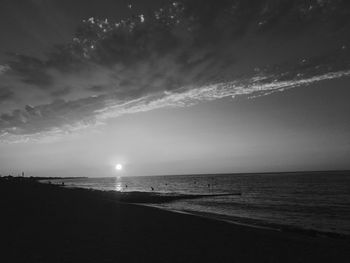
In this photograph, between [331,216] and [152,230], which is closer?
[152,230]

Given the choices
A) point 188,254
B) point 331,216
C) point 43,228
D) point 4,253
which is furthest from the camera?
point 331,216

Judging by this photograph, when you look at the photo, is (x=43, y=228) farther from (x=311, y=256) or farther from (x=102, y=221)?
(x=311, y=256)

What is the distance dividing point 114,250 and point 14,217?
34.1ft

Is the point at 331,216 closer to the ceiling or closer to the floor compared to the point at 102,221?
closer to the floor

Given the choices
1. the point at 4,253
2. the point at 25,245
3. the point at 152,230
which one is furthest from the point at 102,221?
the point at 4,253

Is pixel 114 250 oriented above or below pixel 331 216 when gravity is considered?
above

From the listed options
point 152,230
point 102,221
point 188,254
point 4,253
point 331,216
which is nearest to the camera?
point 4,253

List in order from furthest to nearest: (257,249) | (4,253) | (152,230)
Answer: (152,230) < (257,249) < (4,253)

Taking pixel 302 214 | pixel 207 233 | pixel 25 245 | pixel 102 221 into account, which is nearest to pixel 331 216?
pixel 302 214

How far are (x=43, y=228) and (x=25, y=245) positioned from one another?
3.92 metres

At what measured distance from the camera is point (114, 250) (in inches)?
480

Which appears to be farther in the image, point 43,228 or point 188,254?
point 43,228

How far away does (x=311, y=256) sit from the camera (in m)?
12.7

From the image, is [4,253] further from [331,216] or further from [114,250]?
[331,216]
